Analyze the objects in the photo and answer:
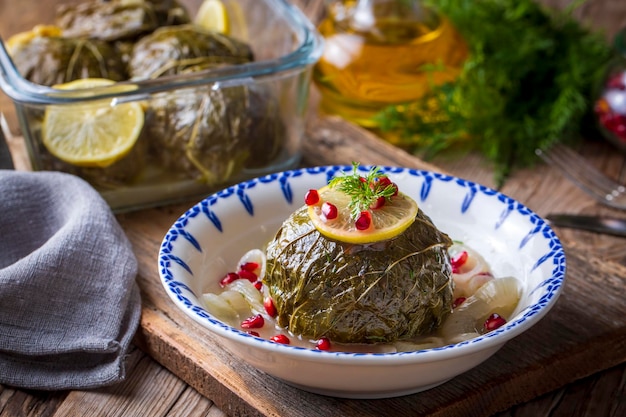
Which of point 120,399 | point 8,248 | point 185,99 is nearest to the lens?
point 120,399

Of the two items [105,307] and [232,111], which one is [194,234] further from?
[232,111]

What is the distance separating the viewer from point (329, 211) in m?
2.64

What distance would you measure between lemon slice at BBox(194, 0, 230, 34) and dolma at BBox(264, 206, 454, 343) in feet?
6.98

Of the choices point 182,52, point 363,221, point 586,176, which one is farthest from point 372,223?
point 586,176

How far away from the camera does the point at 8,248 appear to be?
10.8ft

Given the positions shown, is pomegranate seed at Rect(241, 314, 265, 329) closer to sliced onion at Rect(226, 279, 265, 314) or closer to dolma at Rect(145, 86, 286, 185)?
sliced onion at Rect(226, 279, 265, 314)

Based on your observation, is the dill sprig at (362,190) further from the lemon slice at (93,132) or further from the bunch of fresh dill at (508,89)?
the bunch of fresh dill at (508,89)

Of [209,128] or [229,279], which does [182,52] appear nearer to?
[209,128]

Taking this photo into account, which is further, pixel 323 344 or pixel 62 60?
pixel 62 60

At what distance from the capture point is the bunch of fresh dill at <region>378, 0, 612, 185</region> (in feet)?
14.7

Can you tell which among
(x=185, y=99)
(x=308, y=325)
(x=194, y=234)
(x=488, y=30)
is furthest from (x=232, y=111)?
(x=488, y=30)

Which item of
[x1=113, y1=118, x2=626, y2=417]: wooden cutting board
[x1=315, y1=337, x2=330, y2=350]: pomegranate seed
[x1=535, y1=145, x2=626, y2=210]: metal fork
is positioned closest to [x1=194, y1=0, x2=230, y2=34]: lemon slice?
[x1=113, y1=118, x2=626, y2=417]: wooden cutting board

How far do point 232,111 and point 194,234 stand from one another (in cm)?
96

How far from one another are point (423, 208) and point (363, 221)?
0.73m
